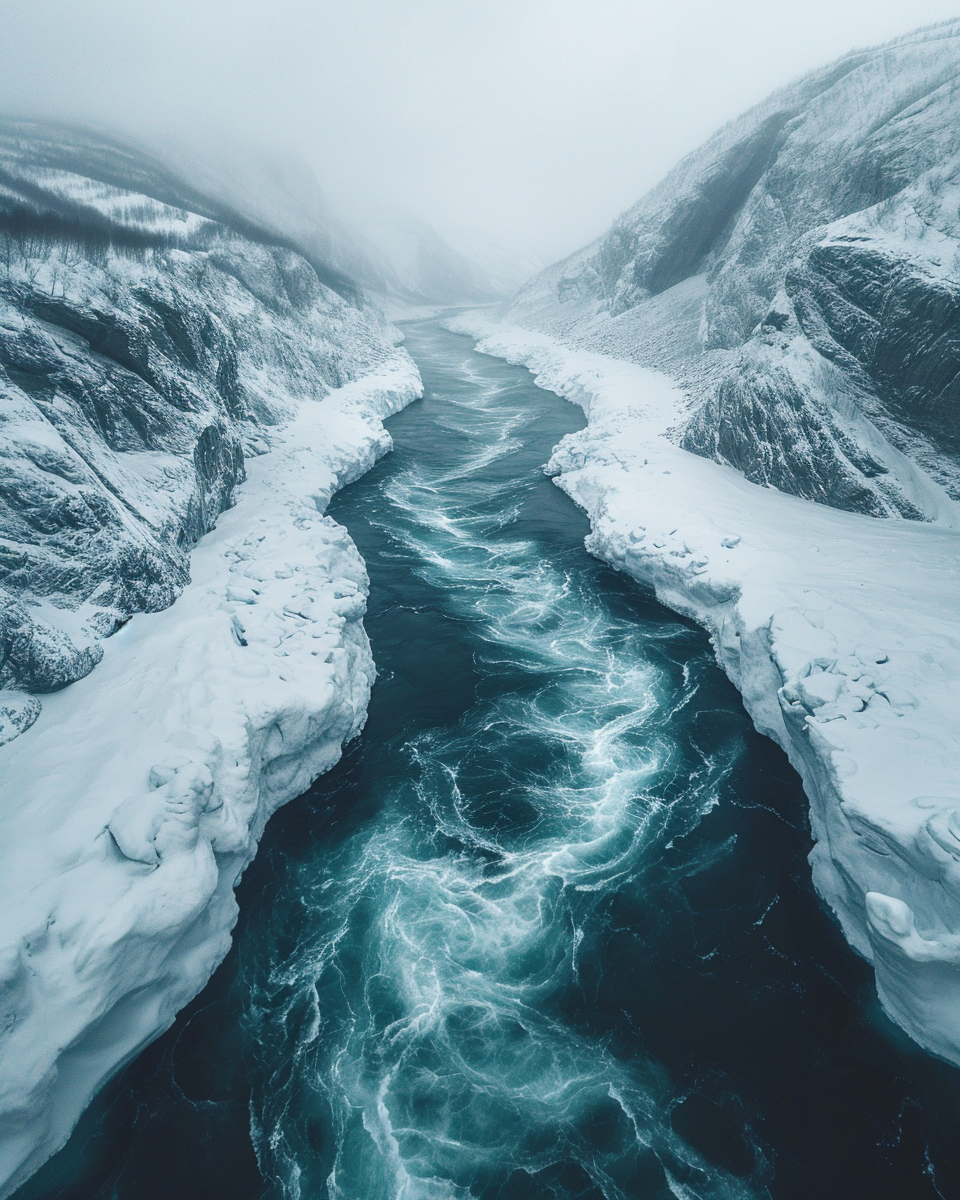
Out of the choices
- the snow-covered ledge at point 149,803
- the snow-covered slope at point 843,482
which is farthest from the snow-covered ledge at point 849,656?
the snow-covered ledge at point 149,803

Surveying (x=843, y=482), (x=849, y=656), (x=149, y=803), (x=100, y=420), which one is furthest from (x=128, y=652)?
(x=843, y=482)

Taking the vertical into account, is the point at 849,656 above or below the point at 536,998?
above

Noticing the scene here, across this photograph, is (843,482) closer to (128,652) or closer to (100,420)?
(128,652)

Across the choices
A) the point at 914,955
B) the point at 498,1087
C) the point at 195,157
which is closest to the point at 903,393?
the point at 914,955

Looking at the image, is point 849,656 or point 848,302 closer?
point 849,656

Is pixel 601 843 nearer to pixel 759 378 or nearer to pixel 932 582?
pixel 932 582
